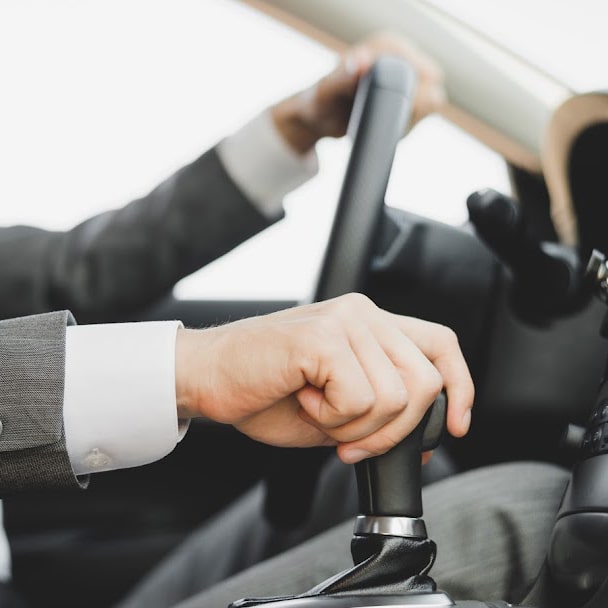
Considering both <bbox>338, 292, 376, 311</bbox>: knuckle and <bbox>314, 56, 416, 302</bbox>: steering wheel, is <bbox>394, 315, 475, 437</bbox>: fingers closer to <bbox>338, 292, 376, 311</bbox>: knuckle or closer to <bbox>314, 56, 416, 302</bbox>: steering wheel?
<bbox>338, 292, 376, 311</bbox>: knuckle

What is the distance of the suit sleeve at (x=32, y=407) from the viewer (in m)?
0.54

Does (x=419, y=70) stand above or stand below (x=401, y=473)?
above

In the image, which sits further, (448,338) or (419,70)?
(419,70)

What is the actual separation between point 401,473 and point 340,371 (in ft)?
0.23

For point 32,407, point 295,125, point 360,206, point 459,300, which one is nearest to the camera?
point 32,407

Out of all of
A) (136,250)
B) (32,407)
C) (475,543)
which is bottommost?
(475,543)

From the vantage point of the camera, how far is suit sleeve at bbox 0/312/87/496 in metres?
0.54

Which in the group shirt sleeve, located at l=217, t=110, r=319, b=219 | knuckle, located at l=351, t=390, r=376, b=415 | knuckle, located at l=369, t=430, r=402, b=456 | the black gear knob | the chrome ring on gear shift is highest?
shirt sleeve, located at l=217, t=110, r=319, b=219

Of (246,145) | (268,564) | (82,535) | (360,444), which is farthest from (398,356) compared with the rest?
(82,535)

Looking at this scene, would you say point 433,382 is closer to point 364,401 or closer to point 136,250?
point 364,401

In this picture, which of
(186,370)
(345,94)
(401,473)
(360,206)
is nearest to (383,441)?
(401,473)

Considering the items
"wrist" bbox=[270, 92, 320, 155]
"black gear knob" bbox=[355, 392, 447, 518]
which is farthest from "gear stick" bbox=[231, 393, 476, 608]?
"wrist" bbox=[270, 92, 320, 155]

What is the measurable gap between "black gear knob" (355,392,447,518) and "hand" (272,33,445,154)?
1.78ft

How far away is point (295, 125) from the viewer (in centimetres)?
111
